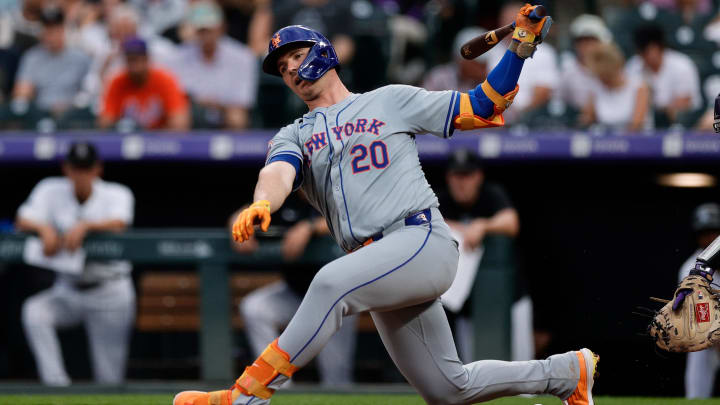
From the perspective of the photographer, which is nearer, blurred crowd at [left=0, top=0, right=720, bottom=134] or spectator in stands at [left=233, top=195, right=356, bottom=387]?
spectator in stands at [left=233, top=195, right=356, bottom=387]

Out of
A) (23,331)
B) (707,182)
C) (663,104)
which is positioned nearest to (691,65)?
(663,104)

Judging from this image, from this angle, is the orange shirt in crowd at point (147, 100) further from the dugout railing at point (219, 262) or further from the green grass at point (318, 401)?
the green grass at point (318, 401)

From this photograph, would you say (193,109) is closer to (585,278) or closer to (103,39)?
(103,39)

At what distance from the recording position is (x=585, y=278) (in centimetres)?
572

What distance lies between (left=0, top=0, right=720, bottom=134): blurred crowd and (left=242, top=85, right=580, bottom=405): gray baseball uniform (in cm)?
311

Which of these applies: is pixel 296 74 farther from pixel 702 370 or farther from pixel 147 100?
pixel 147 100

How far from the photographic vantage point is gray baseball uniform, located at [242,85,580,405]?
2941 millimetres

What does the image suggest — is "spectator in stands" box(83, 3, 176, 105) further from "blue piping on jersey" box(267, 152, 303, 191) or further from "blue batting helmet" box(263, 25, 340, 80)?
"blue piping on jersey" box(267, 152, 303, 191)

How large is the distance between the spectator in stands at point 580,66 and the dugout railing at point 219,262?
1.71 meters

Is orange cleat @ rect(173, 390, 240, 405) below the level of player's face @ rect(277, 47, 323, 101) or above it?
below

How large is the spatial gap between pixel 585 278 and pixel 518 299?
0.50 metres

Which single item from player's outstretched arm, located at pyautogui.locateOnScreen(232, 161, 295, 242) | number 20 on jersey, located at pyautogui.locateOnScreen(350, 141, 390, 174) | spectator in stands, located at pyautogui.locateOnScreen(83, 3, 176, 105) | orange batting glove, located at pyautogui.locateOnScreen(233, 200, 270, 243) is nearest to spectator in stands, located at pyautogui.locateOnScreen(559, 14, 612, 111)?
spectator in stands, located at pyautogui.locateOnScreen(83, 3, 176, 105)

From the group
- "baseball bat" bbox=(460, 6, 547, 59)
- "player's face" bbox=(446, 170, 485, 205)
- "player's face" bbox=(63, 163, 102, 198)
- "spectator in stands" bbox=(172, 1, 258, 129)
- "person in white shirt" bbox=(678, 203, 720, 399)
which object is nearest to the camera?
"baseball bat" bbox=(460, 6, 547, 59)

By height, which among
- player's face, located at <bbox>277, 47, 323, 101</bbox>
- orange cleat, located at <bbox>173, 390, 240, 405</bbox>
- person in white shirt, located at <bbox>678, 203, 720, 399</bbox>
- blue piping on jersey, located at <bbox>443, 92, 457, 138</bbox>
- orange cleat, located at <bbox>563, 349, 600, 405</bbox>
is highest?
player's face, located at <bbox>277, 47, 323, 101</bbox>
